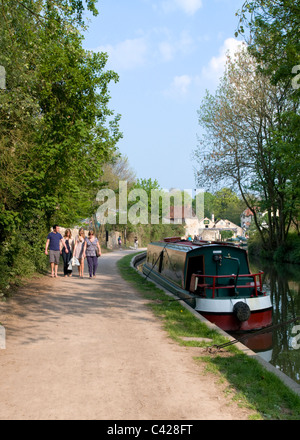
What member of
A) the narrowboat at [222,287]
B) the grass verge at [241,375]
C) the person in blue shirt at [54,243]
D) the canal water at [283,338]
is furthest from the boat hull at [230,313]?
the person in blue shirt at [54,243]

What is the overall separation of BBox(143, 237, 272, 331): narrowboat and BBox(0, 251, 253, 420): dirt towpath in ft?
7.77

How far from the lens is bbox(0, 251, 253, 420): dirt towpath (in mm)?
3840

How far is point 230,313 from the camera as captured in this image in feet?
33.6

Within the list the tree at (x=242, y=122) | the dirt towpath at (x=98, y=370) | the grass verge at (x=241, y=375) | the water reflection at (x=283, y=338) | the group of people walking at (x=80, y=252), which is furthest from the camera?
the tree at (x=242, y=122)

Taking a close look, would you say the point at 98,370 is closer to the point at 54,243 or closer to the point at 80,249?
the point at 54,243

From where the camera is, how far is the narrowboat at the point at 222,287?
33.6 ft

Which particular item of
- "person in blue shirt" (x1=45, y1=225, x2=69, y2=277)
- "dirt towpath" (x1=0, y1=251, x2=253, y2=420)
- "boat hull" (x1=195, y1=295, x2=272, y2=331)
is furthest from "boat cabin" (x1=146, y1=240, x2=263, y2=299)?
"person in blue shirt" (x1=45, y1=225, x2=69, y2=277)

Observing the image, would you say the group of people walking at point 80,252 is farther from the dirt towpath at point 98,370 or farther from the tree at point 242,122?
the tree at point 242,122

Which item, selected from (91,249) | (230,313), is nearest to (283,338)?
(230,313)

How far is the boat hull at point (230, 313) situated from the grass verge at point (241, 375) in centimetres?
189

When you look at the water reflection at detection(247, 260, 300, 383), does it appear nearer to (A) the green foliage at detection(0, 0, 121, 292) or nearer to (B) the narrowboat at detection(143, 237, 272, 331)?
(B) the narrowboat at detection(143, 237, 272, 331)

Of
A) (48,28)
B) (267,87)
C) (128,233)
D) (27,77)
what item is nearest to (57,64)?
(27,77)

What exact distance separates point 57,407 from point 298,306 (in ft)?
38.2

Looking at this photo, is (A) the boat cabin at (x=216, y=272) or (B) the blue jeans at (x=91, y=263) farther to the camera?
(B) the blue jeans at (x=91, y=263)
